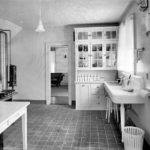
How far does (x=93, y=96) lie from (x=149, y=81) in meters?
2.48

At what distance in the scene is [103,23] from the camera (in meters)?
5.43

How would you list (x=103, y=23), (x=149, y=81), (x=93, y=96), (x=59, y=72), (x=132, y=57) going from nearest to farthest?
(x=149, y=81) → (x=132, y=57) → (x=93, y=96) → (x=103, y=23) → (x=59, y=72)

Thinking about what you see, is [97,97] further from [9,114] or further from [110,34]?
[9,114]

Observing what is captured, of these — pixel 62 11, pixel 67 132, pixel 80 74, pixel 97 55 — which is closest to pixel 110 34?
pixel 97 55

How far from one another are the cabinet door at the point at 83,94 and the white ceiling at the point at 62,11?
6.38 ft

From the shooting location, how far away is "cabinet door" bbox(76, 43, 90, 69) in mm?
5250

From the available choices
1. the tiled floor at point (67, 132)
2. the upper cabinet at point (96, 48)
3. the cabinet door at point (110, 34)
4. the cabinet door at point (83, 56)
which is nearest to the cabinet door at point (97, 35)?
the upper cabinet at point (96, 48)

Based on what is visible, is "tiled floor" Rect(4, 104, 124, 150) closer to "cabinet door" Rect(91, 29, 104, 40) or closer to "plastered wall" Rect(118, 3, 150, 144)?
"plastered wall" Rect(118, 3, 150, 144)

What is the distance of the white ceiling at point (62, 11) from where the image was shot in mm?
3549

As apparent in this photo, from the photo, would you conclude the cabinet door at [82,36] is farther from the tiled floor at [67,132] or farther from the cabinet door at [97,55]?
the tiled floor at [67,132]

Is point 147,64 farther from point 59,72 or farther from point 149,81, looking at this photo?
point 59,72

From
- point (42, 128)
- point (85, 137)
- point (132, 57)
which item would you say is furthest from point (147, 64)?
point (42, 128)

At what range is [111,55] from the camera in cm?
521

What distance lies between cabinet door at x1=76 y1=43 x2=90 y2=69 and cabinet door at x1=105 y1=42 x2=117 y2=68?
58 cm
